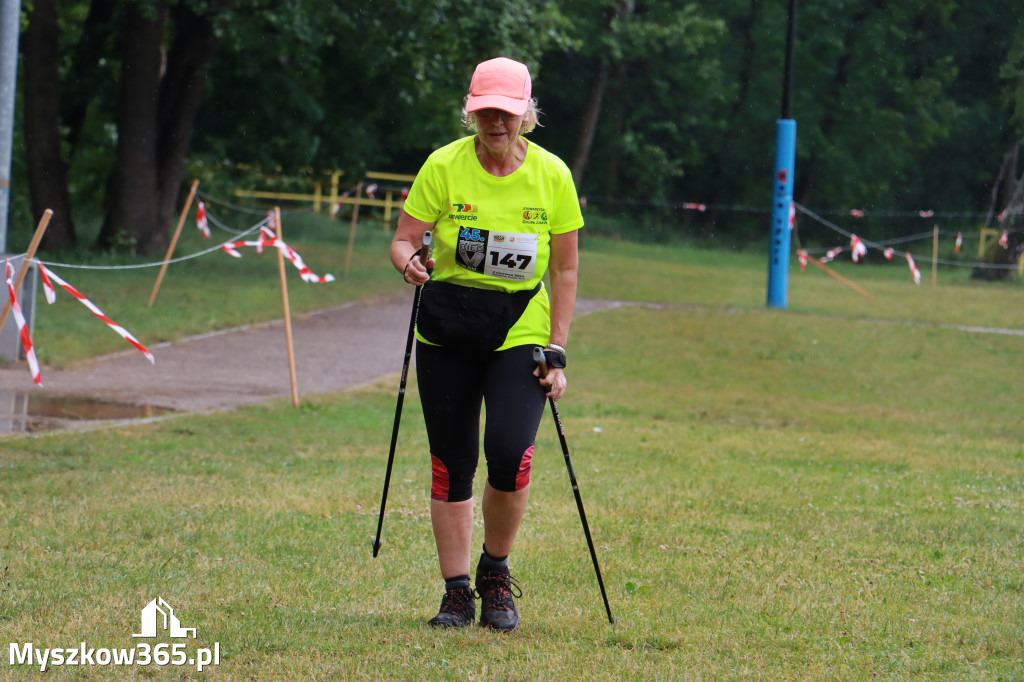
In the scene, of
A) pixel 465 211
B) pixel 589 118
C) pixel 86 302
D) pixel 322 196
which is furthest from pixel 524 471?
pixel 589 118

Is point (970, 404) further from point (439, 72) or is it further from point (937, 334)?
point (439, 72)

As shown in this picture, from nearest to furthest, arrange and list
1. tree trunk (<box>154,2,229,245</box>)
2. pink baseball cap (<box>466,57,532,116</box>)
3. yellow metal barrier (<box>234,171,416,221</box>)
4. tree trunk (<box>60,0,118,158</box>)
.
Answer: pink baseball cap (<box>466,57,532,116</box>), tree trunk (<box>154,2,229,245</box>), tree trunk (<box>60,0,118,158</box>), yellow metal barrier (<box>234,171,416,221</box>)

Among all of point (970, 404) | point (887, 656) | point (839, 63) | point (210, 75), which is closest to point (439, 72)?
point (210, 75)

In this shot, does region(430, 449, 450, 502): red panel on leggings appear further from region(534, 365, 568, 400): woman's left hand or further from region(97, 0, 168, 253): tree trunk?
region(97, 0, 168, 253): tree trunk

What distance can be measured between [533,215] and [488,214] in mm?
153

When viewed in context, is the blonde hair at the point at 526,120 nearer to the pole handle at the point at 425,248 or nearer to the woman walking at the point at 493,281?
the woman walking at the point at 493,281

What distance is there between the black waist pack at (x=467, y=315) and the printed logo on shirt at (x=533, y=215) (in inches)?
10.0

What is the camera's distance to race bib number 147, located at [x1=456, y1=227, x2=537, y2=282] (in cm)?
431

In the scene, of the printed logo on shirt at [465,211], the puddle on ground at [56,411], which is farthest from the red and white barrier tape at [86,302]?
the printed logo on shirt at [465,211]

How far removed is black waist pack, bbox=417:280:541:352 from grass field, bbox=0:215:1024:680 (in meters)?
1.02

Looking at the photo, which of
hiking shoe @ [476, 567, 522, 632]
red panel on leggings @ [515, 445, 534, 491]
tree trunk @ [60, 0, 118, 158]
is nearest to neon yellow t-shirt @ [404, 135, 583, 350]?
red panel on leggings @ [515, 445, 534, 491]

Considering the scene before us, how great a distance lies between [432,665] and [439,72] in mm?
19517

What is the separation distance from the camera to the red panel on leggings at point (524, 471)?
445cm
